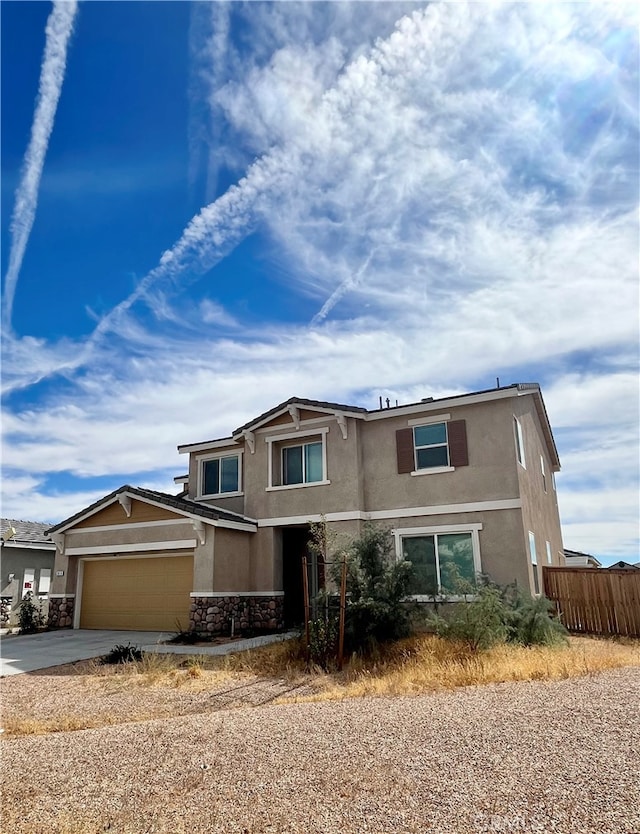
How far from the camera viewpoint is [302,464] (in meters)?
19.4

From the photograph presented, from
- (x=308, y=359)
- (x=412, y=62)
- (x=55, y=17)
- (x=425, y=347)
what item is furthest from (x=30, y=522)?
(x=412, y=62)

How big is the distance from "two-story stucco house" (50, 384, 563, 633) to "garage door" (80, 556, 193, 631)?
0.04 meters

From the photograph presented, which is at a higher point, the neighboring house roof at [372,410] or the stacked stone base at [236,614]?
the neighboring house roof at [372,410]

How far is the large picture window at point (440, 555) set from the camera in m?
15.8

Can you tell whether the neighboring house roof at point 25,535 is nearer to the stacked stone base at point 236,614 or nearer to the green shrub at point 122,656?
the stacked stone base at point 236,614

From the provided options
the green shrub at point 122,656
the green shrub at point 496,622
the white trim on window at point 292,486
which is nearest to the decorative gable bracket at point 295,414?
the white trim on window at point 292,486

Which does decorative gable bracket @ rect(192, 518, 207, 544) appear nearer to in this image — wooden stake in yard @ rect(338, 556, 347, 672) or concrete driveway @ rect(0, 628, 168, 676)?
concrete driveway @ rect(0, 628, 168, 676)

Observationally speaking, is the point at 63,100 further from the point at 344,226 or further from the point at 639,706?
the point at 639,706

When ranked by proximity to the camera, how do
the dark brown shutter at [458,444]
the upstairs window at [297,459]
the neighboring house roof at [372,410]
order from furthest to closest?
the upstairs window at [297,459], the dark brown shutter at [458,444], the neighboring house roof at [372,410]

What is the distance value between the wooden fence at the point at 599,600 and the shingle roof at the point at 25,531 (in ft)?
72.8

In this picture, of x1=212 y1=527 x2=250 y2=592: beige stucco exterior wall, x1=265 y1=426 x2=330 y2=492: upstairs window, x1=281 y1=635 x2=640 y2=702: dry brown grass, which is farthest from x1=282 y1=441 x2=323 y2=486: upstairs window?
x1=281 y1=635 x2=640 y2=702: dry brown grass

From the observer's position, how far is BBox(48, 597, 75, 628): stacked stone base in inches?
782

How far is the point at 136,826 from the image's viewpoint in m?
4.75

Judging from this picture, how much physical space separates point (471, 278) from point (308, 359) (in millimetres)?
5454
